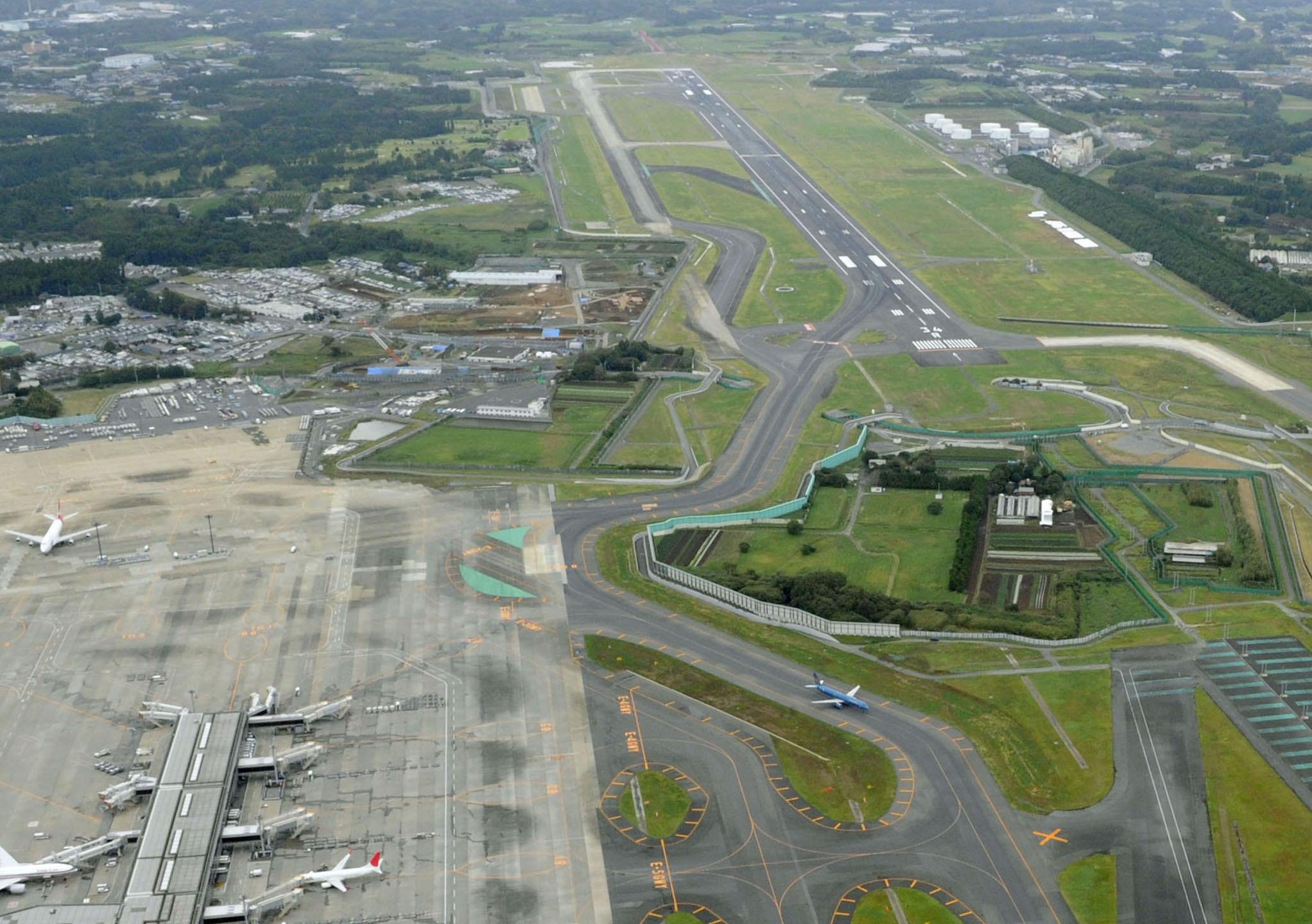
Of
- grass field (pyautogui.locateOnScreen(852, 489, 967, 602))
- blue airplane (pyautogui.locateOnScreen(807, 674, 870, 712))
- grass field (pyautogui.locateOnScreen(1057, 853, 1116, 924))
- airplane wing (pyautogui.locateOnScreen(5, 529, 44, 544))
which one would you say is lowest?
airplane wing (pyautogui.locateOnScreen(5, 529, 44, 544))

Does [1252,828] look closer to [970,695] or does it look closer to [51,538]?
Answer: [970,695]

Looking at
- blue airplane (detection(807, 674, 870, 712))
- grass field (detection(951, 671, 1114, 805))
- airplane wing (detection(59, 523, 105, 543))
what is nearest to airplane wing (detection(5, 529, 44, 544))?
airplane wing (detection(59, 523, 105, 543))

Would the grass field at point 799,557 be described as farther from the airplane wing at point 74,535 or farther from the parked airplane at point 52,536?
the parked airplane at point 52,536

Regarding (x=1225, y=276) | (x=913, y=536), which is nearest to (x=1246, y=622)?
(x=913, y=536)

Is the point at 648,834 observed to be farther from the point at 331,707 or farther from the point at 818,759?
the point at 331,707

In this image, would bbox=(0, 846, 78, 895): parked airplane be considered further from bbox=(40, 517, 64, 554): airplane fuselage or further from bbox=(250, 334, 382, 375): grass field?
bbox=(250, 334, 382, 375): grass field

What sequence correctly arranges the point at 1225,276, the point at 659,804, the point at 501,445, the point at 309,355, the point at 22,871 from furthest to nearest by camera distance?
the point at 1225,276 < the point at 309,355 < the point at 501,445 < the point at 659,804 < the point at 22,871
